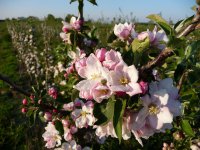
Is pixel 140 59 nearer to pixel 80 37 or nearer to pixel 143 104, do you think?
pixel 143 104

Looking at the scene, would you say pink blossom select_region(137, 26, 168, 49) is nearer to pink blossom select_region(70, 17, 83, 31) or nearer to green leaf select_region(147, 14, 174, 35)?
green leaf select_region(147, 14, 174, 35)

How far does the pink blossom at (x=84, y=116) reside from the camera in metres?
2.22

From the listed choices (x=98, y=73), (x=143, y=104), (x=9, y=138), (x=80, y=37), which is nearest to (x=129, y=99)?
(x=143, y=104)

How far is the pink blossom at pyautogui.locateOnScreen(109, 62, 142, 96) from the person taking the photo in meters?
1.31

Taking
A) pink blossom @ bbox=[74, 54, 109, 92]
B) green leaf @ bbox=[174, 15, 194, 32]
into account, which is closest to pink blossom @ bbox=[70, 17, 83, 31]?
pink blossom @ bbox=[74, 54, 109, 92]

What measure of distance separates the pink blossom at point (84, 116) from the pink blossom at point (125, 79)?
0.84m

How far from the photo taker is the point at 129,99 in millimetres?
1352

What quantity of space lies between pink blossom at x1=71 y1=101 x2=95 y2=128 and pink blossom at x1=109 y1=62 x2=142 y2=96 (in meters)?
0.84

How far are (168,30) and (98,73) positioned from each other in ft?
1.09

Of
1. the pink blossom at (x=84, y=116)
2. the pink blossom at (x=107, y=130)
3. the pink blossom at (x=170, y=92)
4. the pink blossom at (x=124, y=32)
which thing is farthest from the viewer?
the pink blossom at (x=84, y=116)

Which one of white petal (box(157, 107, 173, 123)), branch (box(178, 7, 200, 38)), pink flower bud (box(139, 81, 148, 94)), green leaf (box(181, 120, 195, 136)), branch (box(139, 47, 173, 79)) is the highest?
branch (box(178, 7, 200, 38))

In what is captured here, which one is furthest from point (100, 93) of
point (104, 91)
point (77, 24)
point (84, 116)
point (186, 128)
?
point (77, 24)

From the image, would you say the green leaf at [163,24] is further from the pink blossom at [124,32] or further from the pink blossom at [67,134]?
the pink blossom at [67,134]

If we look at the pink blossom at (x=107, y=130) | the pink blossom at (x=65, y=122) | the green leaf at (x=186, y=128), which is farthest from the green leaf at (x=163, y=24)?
the pink blossom at (x=65, y=122)
